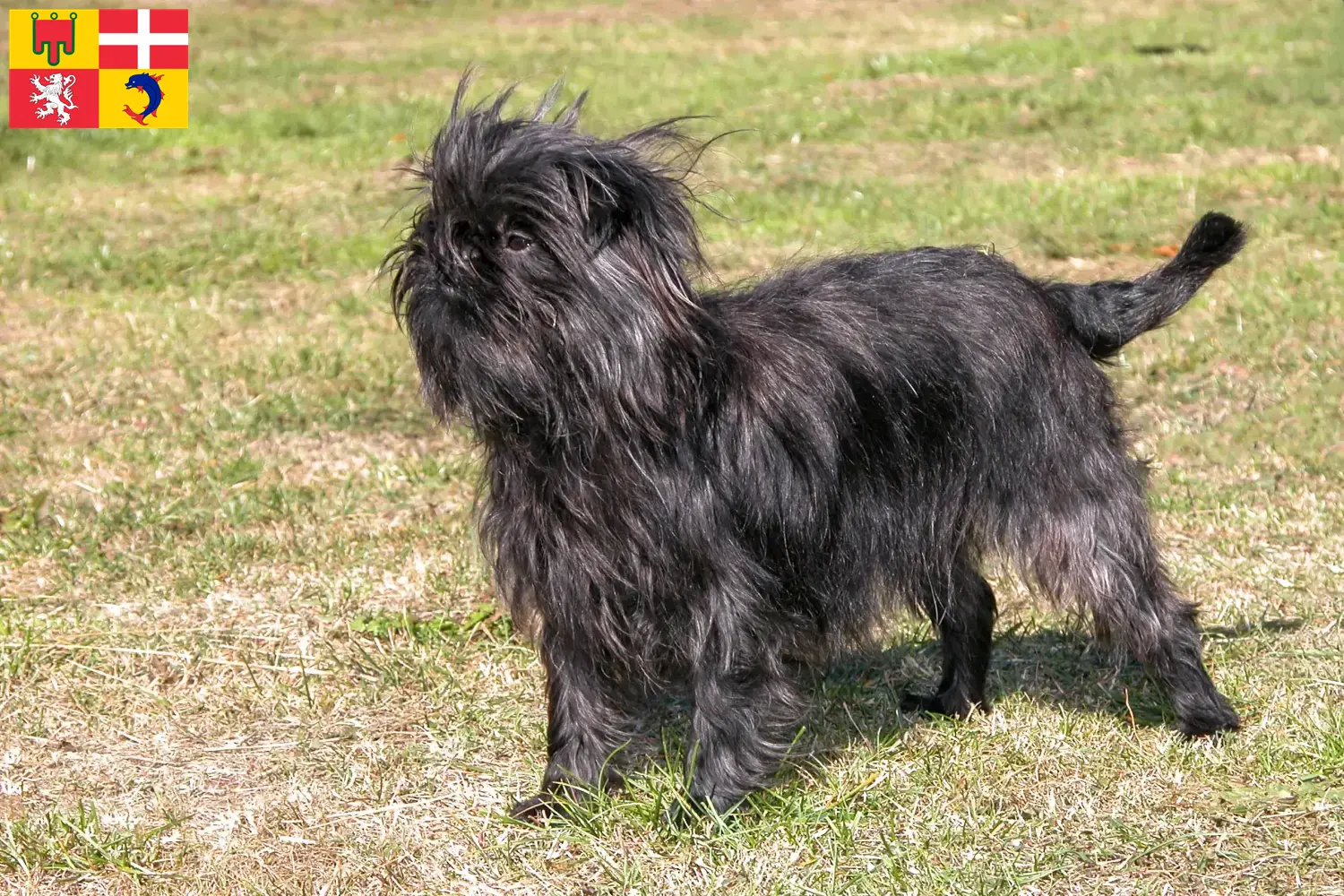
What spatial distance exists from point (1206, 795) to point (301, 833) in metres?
2.51

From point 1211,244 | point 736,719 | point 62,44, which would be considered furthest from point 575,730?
point 62,44

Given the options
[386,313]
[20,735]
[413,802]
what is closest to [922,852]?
[413,802]

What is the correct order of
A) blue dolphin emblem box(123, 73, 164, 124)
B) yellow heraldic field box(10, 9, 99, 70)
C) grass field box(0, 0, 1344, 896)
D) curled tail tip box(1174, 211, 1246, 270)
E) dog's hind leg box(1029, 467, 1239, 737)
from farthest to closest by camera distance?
yellow heraldic field box(10, 9, 99, 70)
blue dolphin emblem box(123, 73, 164, 124)
curled tail tip box(1174, 211, 1246, 270)
dog's hind leg box(1029, 467, 1239, 737)
grass field box(0, 0, 1344, 896)

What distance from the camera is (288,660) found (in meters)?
5.20

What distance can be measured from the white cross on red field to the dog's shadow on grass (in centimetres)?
1110

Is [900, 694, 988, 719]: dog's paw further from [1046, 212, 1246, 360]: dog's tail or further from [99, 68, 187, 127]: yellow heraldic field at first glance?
[99, 68, 187, 127]: yellow heraldic field

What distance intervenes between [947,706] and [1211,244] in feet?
5.49

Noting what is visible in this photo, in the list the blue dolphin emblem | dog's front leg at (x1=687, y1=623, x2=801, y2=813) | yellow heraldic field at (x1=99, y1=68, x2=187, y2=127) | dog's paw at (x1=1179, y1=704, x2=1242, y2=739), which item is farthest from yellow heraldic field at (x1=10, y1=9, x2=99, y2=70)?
dog's paw at (x1=1179, y1=704, x2=1242, y2=739)

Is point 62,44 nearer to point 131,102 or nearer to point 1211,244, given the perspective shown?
point 131,102

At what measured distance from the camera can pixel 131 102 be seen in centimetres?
1358

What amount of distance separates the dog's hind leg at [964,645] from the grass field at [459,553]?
0.12 meters

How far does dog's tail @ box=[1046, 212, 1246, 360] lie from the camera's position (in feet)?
15.0

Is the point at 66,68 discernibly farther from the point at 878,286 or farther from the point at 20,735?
the point at 878,286

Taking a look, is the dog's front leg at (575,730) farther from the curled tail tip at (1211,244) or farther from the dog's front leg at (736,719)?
the curled tail tip at (1211,244)
